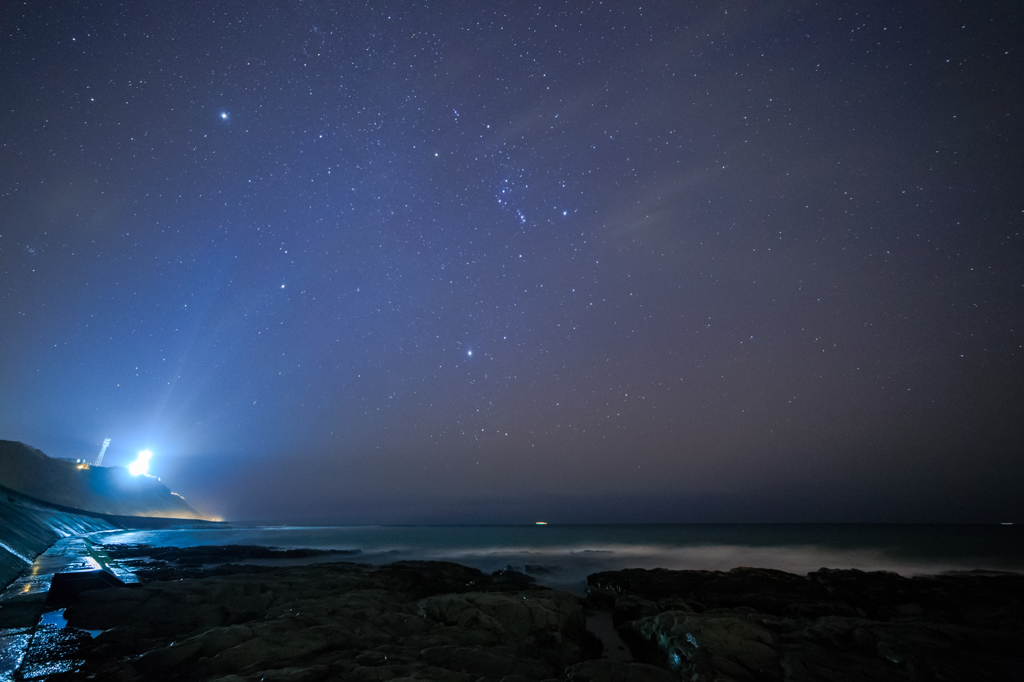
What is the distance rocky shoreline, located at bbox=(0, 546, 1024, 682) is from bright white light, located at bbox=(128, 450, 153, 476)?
107974 mm

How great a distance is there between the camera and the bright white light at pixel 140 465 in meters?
91.4

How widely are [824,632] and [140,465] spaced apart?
402ft

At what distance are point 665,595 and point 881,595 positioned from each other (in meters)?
8.09

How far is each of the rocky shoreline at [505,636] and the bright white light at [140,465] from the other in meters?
108

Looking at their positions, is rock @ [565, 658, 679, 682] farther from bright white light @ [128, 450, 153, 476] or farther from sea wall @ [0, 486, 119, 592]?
bright white light @ [128, 450, 153, 476]

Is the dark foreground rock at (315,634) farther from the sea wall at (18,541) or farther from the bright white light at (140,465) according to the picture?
the bright white light at (140,465)

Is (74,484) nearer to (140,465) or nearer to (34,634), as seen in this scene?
(140,465)

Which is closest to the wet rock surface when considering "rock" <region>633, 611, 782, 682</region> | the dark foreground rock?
"rock" <region>633, 611, 782, 682</region>

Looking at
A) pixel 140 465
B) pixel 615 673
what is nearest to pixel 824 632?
pixel 615 673

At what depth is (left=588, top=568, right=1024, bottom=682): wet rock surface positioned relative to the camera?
28.0 ft

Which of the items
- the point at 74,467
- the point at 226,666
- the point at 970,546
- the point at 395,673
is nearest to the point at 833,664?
the point at 395,673

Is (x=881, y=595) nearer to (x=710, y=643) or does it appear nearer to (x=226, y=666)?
(x=710, y=643)

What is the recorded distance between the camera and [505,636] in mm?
9922

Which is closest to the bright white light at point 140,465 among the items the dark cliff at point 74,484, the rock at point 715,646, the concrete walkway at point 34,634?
the dark cliff at point 74,484
